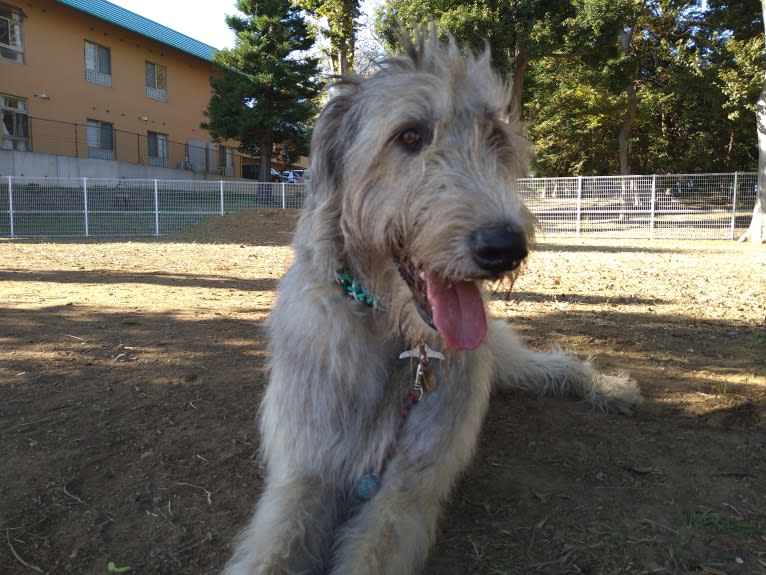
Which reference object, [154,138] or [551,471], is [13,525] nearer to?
[551,471]

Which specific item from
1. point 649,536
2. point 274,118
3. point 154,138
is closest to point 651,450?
point 649,536

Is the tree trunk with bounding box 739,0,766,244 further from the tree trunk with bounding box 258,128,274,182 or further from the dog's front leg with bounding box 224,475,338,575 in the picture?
the tree trunk with bounding box 258,128,274,182

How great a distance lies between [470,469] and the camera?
294cm

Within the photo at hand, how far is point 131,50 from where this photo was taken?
32.1m

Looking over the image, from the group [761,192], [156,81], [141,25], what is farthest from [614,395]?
[156,81]

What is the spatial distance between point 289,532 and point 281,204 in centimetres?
1895

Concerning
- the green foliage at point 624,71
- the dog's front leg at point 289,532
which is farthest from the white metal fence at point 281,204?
the dog's front leg at point 289,532

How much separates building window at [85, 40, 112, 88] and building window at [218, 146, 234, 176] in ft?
25.7

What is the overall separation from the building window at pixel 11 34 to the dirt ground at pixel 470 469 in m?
25.7

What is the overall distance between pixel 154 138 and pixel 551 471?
3452 cm

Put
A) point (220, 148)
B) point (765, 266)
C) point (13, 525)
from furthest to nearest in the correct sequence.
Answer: point (220, 148), point (765, 266), point (13, 525)

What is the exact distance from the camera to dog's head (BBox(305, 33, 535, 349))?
2.01m

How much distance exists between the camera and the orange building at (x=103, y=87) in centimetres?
2659

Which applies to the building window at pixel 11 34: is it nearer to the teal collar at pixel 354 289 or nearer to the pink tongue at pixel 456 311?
the teal collar at pixel 354 289
